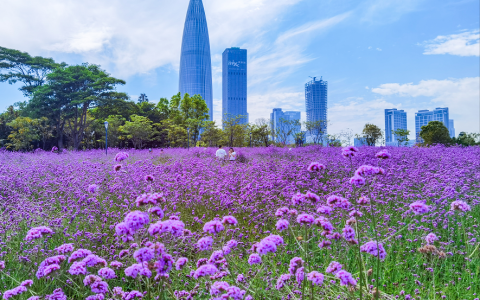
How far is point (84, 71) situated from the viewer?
29.7 metres

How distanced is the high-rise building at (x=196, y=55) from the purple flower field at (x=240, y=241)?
142508 millimetres

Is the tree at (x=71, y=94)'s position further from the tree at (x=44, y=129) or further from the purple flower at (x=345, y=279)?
the purple flower at (x=345, y=279)

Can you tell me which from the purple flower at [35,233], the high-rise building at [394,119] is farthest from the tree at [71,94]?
the high-rise building at [394,119]

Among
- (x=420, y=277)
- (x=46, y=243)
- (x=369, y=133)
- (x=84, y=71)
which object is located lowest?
(x=420, y=277)

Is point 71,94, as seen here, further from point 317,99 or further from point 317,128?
point 317,99

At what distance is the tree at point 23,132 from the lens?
2980cm

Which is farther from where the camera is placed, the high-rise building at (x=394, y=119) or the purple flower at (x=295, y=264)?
the high-rise building at (x=394, y=119)

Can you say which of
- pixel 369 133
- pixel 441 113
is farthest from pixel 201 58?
pixel 441 113

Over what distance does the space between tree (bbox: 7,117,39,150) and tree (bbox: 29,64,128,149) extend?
284cm

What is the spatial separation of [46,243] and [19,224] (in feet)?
4.01

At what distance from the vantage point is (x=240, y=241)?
149 inches

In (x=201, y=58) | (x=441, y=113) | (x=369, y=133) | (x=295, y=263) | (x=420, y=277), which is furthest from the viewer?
(x=441, y=113)

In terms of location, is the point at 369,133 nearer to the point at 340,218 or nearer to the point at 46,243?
the point at 340,218

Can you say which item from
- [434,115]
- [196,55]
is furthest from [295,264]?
[434,115]
